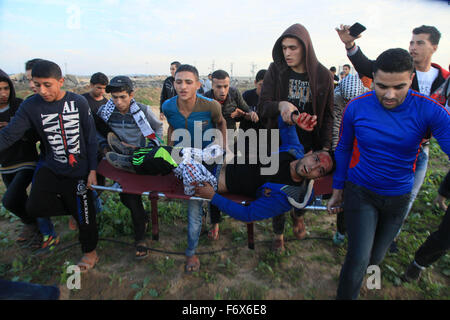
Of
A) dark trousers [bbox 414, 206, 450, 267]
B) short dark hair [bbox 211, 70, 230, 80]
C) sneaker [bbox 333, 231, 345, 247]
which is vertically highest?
short dark hair [bbox 211, 70, 230, 80]

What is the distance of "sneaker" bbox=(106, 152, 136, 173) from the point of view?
298cm

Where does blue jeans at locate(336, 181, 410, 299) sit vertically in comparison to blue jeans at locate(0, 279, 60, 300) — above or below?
above

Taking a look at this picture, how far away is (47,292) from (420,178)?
348 centimetres

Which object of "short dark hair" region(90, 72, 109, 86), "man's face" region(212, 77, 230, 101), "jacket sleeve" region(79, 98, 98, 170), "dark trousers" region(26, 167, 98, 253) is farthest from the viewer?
"man's face" region(212, 77, 230, 101)

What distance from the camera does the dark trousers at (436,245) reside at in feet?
7.61

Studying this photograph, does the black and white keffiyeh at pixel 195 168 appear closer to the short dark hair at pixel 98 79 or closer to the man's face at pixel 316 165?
the man's face at pixel 316 165

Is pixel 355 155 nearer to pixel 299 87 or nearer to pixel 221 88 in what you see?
pixel 299 87

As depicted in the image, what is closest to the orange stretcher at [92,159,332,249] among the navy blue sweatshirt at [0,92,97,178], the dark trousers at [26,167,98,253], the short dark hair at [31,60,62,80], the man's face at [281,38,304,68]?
the dark trousers at [26,167,98,253]

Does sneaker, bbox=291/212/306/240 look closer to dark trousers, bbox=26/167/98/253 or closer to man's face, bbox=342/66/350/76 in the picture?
dark trousers, bbox=26/167/98/253

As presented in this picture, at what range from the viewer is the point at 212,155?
2.94 meters

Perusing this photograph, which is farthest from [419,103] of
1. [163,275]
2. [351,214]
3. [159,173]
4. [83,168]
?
[83,168]

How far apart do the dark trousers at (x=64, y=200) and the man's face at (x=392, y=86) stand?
2.91 meters

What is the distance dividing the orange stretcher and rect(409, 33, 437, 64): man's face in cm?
155

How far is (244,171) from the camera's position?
2.83 metres
